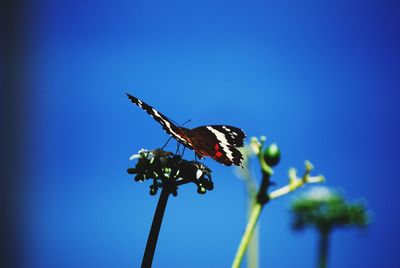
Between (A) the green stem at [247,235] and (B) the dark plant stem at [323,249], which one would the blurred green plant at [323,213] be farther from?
(A) the green stem at [247,235]

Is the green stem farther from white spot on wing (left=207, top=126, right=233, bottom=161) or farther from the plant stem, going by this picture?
white spot on wing (left=207, top=126, right=233, bottom=161)

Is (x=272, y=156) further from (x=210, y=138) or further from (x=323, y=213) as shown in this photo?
(x=323, y=213)

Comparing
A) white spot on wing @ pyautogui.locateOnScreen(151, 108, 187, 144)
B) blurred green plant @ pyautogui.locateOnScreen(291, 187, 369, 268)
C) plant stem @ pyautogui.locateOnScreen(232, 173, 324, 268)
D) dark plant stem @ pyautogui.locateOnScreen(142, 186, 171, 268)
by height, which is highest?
blurred green plant @ pyautogui.locateOnScreen(291, 187, 369, 268)

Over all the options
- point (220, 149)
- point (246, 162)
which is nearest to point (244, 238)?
point (246, 162)

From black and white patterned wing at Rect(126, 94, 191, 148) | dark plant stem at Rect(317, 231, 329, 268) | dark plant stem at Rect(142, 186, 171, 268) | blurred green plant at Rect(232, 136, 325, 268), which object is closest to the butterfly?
black and white patterned wing at Rect(126, 94, 191, 148)

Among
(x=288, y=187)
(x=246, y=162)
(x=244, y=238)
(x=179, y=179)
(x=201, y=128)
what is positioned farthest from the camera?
(x=201, y=128)

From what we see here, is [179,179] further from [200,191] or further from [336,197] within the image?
[336,197]
